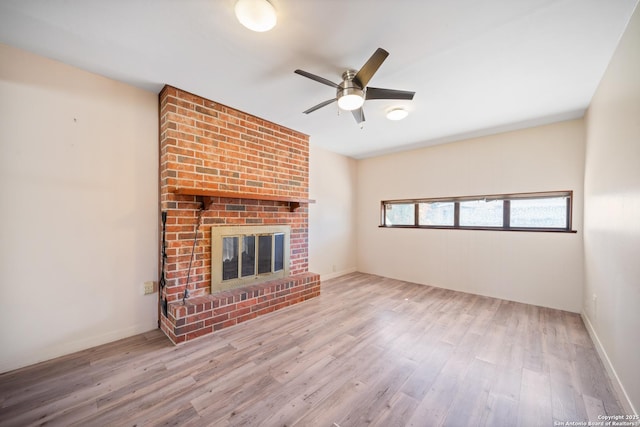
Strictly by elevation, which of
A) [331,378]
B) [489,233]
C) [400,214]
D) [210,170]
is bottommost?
[331,378]

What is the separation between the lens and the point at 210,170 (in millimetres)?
2588

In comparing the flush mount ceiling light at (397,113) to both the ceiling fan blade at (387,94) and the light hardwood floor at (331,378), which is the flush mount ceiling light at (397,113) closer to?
the ceiling fan blade at (387,94)

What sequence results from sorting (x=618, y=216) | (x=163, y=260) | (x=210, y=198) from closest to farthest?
(x=618, y=216) → (x=163, y=260) → (x=210, y=198)

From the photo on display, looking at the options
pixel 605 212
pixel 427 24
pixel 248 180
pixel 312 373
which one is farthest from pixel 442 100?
pixel 312 373

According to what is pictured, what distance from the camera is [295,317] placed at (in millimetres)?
2717

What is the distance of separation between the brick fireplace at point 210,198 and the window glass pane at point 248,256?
6.7 inches

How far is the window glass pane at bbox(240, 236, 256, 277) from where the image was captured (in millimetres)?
2832

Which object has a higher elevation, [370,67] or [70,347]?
[370,67]

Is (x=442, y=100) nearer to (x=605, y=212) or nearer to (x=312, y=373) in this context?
(x=605, y=212)

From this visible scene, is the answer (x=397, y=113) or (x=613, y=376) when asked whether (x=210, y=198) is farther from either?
(x=613, y=376)

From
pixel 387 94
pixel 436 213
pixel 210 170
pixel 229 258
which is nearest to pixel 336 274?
pixel 436 213

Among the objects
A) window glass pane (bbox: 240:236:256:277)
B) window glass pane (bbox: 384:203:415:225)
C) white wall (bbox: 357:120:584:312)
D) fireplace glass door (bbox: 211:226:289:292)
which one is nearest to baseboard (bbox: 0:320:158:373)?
fireplace glass door (bbox: 211:226:289:292)

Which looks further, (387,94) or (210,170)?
(210,170)

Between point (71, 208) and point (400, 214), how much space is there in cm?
440
